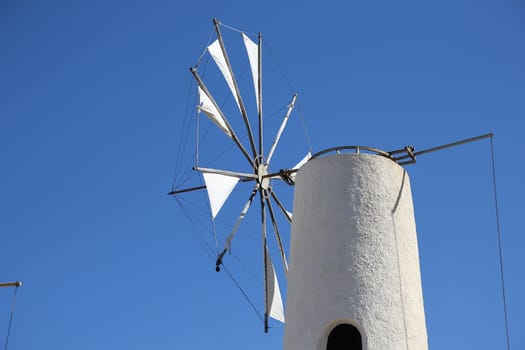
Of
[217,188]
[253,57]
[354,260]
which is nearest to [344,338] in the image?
[354,260]

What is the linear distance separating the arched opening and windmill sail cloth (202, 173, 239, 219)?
163 inches

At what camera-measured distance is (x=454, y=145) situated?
10.8 m

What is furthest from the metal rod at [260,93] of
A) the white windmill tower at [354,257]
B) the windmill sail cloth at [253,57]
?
the white windmill tower at [354,257]

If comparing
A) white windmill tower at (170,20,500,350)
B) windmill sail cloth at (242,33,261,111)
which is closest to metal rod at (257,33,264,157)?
windmill sail cloth at (242,33,261,111)

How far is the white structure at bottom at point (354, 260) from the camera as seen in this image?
9172 millimetres

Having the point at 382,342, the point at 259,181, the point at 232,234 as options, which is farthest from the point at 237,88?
the point at 382,342

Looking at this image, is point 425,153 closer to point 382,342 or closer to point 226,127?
point 382,342

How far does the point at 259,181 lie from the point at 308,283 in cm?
390

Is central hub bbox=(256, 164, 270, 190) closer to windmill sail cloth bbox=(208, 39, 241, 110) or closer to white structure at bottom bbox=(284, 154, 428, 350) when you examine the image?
windmill sail cloth bbox=(208, 39, 241, 110)

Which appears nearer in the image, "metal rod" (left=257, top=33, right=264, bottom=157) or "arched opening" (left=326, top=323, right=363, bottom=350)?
"arched opening" (left=326, top=323, right=363, bottom=350)

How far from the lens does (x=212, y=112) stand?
1371cm

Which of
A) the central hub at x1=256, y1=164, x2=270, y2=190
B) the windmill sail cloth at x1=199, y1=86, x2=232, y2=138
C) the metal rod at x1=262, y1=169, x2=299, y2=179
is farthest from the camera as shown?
the windmill sail cloth at x1=199, y1=86, x2=232, y2=138

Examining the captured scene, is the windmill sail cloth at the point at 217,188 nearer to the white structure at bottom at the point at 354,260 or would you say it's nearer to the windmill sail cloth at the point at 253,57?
the windmill sail cloth at the point at 253,57

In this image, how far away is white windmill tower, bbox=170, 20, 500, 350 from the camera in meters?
9.18
